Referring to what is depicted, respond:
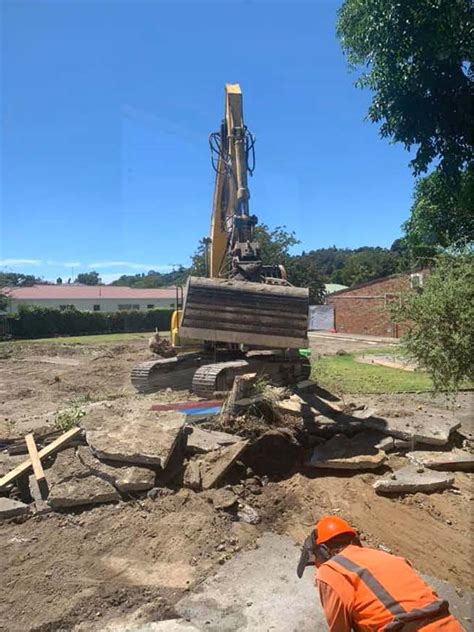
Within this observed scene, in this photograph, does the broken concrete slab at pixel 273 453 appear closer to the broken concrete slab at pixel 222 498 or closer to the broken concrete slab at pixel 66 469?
the broken concrete slab at pixel 222 498

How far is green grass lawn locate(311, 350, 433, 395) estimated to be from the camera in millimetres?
13609

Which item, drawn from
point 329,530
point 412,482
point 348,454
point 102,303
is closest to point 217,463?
point 348,454

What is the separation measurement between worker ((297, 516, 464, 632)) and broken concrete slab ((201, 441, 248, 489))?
3657 millimetres

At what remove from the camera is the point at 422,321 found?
6.04 m

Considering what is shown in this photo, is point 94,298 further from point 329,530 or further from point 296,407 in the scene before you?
point 329,530

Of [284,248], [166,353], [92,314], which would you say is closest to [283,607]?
[166,353]

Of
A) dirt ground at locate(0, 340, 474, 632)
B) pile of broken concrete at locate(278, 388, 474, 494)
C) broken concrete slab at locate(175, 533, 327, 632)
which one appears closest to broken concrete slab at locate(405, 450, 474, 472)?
pile of broken concrete at locate(278, 388, 474, 494)

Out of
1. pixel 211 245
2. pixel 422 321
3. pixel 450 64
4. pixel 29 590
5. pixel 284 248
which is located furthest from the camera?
pixel 284 248

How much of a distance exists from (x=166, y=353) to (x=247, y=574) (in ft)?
51.7

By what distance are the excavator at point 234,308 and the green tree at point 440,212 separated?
7.22 ft

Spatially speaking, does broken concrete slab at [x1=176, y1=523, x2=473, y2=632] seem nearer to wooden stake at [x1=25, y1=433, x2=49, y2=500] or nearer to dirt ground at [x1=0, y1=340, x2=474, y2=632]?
dirt ground at [x1=0, y1=340, x2=474, y2=632]

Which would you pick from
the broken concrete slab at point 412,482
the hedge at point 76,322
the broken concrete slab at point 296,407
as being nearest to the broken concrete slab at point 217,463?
the broken concrete slab at point 296,407

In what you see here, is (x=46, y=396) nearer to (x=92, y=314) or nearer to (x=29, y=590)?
(x=29, y=590)

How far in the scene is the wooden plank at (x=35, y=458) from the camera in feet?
20.1
